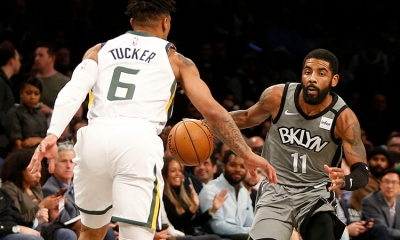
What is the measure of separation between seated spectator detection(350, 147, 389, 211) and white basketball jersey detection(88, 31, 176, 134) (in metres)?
5.12

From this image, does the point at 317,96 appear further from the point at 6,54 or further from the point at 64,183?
the point at 6,54

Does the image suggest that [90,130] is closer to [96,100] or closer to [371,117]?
[96,100]

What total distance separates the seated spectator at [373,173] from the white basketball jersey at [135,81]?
16.8 ft

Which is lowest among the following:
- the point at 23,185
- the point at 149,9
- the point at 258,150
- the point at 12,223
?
the point at 12,223

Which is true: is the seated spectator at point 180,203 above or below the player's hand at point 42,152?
below

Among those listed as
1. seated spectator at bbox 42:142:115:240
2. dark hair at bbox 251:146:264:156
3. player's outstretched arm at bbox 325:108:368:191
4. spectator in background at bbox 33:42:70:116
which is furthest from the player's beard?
spectator in background at bbox 33:42:70:116

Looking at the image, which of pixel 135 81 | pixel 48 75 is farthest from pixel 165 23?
pixel 48 75

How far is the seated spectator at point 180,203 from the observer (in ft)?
26.4

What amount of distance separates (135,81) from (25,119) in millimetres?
4321

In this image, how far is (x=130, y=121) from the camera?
4.43 meters

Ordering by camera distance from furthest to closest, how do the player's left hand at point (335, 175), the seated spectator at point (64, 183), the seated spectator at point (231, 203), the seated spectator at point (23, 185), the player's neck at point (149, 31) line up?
1. the seated spectator at point (231, 203)
2. the seated spectator at point (64, 183)
3. the seated spectator at point (23, 185)
4. the player's left hand at point (335, 175)
5. the player's neck at point (149, 31)

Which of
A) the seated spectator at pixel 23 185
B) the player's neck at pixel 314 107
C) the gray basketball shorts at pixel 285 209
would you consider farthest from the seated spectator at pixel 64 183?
the player's neck at pixel 314 107

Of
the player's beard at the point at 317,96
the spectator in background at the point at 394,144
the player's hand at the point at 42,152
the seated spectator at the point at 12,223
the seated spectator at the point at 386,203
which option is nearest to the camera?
the player's hand at the point at 42,152

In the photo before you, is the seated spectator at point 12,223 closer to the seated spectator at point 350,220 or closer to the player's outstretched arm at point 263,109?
the player's outstretched arm at point 263,109
